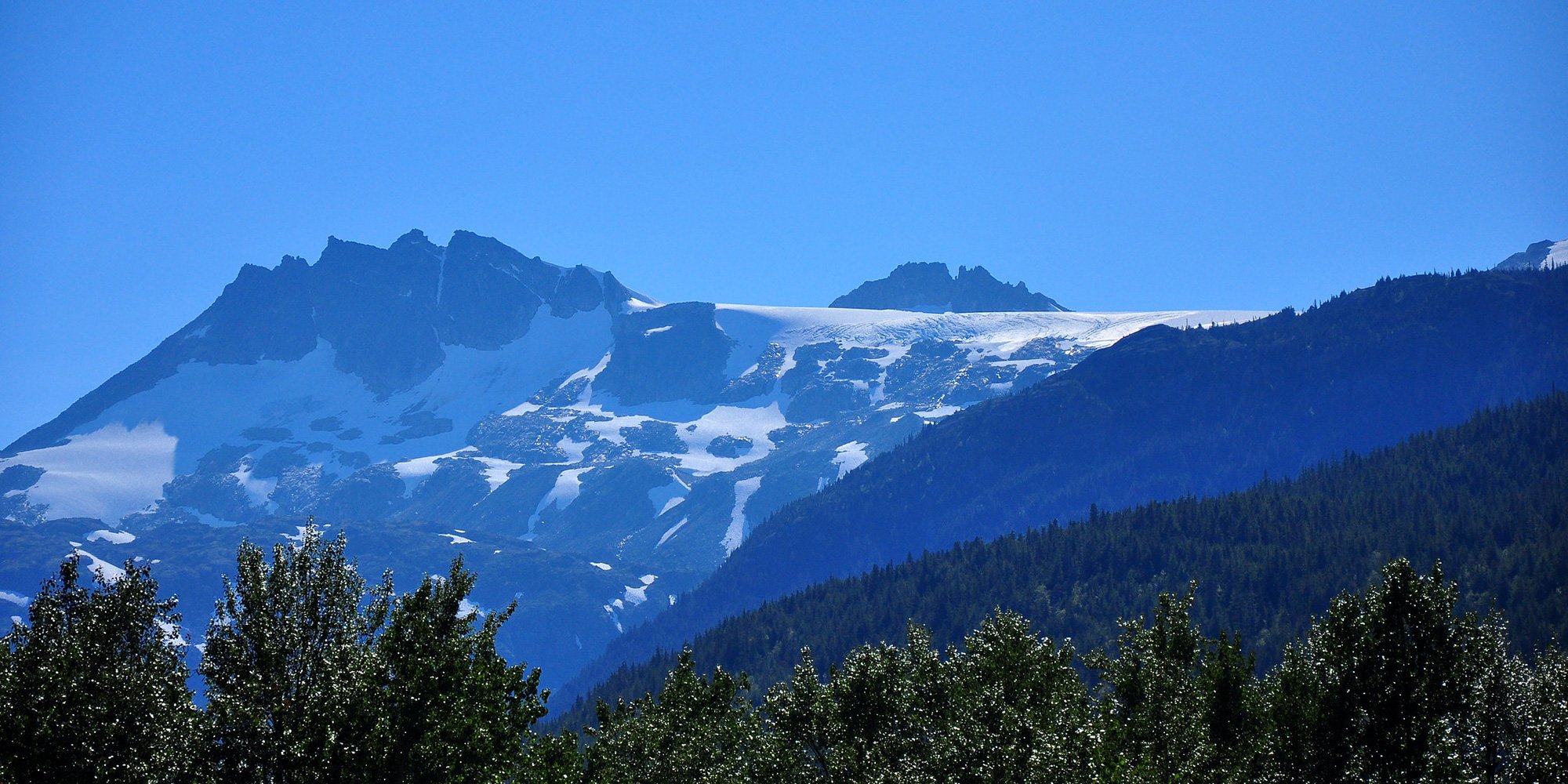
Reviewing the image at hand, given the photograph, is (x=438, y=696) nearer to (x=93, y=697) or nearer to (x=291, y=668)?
(x=291, y=668)

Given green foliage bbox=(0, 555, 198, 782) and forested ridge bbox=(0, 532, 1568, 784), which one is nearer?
green foliage bbox=(0, 555, 198, 782)

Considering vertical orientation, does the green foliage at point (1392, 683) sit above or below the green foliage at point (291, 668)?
below

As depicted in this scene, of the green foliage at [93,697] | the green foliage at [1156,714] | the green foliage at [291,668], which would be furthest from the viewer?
the green foliage at [1156,714]

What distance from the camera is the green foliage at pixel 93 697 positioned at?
4138 cm

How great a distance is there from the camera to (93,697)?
4369 centimetres

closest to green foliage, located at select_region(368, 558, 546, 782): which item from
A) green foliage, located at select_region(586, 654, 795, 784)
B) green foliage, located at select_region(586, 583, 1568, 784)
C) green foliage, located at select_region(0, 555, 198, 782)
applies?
green foliage, located at select_region(0, 555, 198, 782)

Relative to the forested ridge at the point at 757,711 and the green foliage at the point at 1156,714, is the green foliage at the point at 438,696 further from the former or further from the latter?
the green foliage at the point at 1156,714

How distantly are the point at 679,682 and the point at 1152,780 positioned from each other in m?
41.7

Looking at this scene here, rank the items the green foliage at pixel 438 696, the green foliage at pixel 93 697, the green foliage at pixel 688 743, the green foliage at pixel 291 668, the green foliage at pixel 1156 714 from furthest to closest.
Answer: the green foliage at pixel 688 743 < the green foliage at pixel 1156 714 < the green foliage at pixel 438 696 < the green foliage at pixel 291 668 < the green foliage at pixel 93 697

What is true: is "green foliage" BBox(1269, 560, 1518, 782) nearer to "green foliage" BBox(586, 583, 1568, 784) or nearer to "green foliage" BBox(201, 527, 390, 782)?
"green foliage" BBox(586, 583, 1568, 784)

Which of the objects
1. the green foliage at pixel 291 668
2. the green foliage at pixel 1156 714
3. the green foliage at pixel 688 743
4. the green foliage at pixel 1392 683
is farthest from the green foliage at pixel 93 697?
the green foliage at pixel 1392 683

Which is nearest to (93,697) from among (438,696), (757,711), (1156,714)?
(438,696)

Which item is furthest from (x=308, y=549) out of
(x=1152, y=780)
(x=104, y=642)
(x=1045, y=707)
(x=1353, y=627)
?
(x=1353, y=627)

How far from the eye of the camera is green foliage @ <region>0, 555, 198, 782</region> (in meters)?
41.4
